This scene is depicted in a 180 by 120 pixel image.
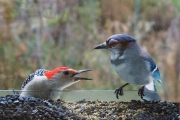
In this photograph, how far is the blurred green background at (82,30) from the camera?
4.95ft

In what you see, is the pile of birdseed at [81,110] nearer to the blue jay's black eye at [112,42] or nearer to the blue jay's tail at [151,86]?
the blue jay's tail at [151,86]

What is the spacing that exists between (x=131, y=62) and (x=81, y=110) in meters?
0.20

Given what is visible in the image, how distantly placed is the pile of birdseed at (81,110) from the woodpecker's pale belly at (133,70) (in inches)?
2.7

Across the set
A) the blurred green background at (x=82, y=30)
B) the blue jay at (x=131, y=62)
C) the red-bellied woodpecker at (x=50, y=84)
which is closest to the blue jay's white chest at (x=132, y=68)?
the blue jay at (x=131, y=62)

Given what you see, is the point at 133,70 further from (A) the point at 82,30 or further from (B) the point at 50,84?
(A) the point at 82,30

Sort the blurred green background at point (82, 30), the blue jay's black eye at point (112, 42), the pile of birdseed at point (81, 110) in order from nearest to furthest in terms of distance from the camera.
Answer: the pile of birdseed at point (81, 110) < the blue jay's black eye at point (112, 42) < the blurred green background at point (82, 30)

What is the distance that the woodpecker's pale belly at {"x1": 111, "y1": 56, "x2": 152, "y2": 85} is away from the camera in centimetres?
108

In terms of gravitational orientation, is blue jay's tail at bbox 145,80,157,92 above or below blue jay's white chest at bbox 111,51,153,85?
below

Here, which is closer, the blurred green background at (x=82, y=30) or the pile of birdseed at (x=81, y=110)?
the pile of birdseed at (x=81, y=110)

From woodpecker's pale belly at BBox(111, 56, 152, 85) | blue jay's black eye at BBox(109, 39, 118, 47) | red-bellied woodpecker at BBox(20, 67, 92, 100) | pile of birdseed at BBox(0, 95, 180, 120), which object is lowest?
pile of birdseed at BBox(0, 95, 180, 120)

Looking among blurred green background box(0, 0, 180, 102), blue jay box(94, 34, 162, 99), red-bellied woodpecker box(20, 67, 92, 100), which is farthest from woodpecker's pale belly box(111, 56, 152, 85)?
blurred green background box(0, 0, 180, 102)

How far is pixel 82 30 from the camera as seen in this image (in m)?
1.62

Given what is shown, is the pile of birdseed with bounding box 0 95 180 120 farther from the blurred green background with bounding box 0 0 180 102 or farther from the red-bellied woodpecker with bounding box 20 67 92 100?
the blurred green background with bounding box 0 0 180 102

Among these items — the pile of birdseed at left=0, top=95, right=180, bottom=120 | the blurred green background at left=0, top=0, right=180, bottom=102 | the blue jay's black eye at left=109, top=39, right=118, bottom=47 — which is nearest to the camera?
the pile of birdseed at left=0, top=95, right=180, bottom=120
